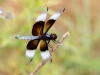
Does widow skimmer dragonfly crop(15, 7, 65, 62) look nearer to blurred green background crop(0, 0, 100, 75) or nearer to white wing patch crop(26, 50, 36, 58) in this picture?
white wing patch crop(26, 50, 36, 58)

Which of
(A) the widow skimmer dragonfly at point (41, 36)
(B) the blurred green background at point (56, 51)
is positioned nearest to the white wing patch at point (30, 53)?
(A) the widow skimmer dragonfly at point (41, 36)

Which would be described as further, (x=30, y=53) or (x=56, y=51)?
(x=56, y=51)

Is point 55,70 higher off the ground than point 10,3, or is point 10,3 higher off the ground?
point 10,3

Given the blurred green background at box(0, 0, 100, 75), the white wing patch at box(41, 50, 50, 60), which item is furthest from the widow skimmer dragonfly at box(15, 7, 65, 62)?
the blurred green background at box(0, 0, 100, 75)

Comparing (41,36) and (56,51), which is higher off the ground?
(41,36)

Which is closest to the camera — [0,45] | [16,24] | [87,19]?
[0,45]

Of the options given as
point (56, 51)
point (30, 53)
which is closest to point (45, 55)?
point (30, 53)

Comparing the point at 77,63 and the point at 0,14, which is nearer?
the point at 0,14

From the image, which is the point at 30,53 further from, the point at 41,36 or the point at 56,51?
the point at 56,51

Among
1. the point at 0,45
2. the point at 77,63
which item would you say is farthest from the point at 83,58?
the point at 0,45

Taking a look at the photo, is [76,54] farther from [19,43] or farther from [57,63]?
[19,43]

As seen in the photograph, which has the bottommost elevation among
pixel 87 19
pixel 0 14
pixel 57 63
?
pixel 57 63
